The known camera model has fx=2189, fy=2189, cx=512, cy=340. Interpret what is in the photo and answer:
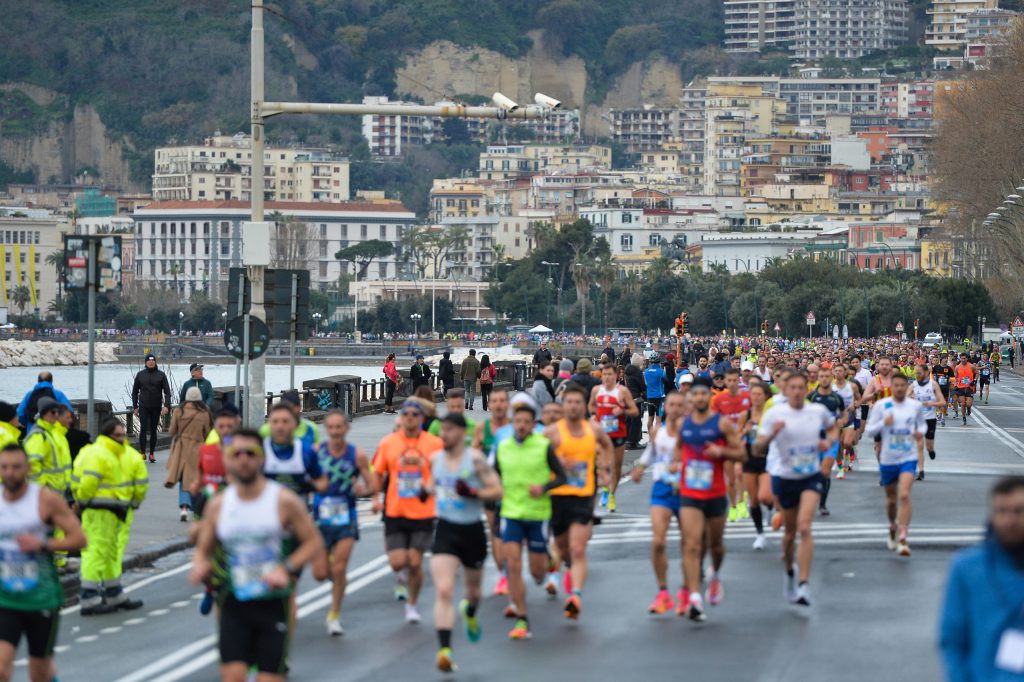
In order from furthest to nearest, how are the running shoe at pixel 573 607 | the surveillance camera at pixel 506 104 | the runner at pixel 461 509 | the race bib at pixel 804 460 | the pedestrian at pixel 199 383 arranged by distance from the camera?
1. the surveillance camera at pixel 506 104
2. the pedestrian at pixel 199 383
3. the race bib at pixel 804 460
4. the running shoe at pixel 573 607
5. the runner at pixel 461 509

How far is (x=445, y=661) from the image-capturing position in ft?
43.7

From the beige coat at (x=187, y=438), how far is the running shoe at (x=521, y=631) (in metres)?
7.72

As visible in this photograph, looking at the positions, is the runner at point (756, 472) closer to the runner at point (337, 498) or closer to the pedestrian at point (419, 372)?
the runner at point (337, 498)

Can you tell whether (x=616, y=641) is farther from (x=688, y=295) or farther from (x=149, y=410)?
(x=688, y=295)

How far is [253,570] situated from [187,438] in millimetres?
11323

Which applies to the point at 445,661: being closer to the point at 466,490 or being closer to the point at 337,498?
the point at 466,490

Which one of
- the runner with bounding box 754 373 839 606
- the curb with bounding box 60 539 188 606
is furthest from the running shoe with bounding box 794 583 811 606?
the curb with bounding box 60 539 188 606

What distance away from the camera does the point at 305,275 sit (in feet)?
97.0

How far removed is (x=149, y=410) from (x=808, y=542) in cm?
1558

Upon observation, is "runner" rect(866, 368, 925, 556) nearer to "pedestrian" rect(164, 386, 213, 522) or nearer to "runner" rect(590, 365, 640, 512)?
"runner" rect(590, 365, 640, 512)

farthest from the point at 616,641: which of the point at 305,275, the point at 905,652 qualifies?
the point at 305,275

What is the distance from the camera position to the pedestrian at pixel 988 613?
26.9 ft

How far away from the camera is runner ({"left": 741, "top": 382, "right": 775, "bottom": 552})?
19047 millimetres

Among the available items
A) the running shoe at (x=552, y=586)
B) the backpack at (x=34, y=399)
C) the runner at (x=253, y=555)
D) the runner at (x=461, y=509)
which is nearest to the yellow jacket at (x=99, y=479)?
the running shoe at (x=552, y=586)
